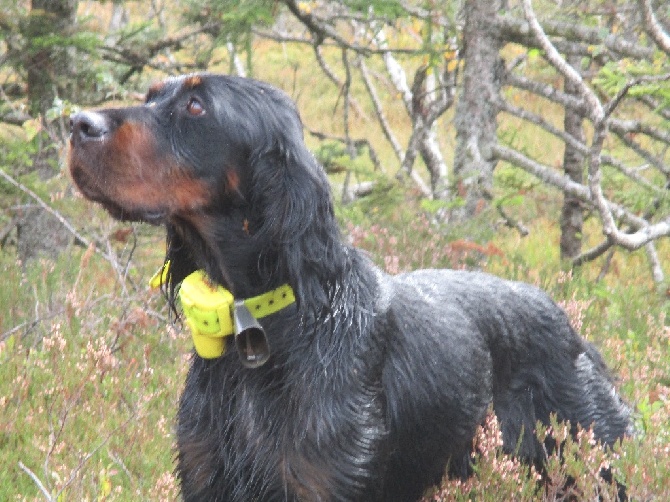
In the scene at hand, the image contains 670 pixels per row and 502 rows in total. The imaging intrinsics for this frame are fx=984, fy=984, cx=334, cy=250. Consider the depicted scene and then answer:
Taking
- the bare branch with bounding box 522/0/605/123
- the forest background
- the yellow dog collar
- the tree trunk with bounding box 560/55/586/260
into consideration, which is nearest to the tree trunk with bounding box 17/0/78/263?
the forest background

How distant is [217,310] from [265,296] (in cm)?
15

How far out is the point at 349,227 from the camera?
21.6ft

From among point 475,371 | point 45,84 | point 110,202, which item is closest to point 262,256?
point 110,202

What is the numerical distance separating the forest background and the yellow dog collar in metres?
0.61

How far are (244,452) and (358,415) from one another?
38 cm

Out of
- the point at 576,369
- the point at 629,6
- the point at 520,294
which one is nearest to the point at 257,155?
the point at 520,294

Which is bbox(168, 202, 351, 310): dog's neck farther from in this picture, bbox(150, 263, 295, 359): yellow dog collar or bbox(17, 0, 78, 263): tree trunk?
bbox(17, 0, 78, 263): tree trunk

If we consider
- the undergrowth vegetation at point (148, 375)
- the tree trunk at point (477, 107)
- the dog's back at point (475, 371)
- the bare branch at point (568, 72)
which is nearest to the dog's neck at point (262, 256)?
the dog's back at point (475, 371)

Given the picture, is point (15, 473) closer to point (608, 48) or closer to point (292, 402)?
point (292, 402)

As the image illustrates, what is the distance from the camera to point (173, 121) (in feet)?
10.1

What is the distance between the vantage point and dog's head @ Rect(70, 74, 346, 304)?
116 inches

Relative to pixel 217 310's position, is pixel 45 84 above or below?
below

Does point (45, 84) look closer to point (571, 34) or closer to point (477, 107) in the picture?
point (477, 107)

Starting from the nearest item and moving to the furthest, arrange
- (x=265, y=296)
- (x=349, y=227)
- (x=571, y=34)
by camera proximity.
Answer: (x=265, y=296) → (x=571, y=34) → (x=349, y=227)
